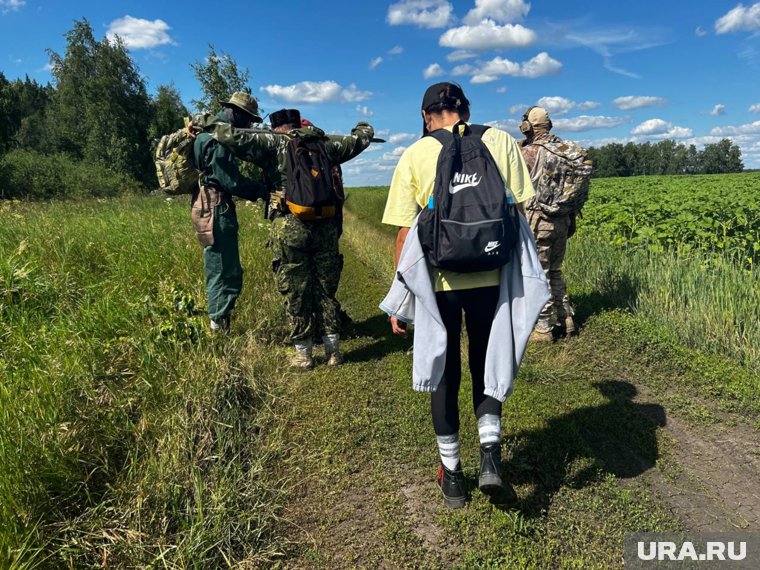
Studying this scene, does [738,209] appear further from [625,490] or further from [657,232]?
[625,490]

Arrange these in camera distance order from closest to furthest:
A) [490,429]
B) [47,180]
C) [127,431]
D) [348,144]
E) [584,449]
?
[490,429] → [127,431] → [584,449] → [348,144] → [47,180]

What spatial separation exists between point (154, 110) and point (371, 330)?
144 ft

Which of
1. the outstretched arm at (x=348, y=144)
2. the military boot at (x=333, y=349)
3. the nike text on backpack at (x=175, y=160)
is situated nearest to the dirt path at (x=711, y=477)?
the military boot at (x=333, y=349)

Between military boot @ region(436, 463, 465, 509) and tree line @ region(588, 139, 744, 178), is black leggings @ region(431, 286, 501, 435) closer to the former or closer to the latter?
military boot @ region(436, 463, 465, 509)

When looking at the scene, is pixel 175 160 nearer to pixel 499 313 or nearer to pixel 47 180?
pixel 499 313

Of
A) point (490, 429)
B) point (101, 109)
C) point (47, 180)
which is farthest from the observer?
point (101, 109)

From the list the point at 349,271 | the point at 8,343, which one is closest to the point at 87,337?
the point at 8,343

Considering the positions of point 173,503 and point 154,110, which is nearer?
point 173,503

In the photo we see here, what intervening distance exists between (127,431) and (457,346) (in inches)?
80.6

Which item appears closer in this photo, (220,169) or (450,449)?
(450,449)

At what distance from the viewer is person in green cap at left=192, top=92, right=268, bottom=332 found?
4254mm

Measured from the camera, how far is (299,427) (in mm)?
3469

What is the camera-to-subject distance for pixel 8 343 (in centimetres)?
340

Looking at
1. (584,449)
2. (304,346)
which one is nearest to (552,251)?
(584,449)
